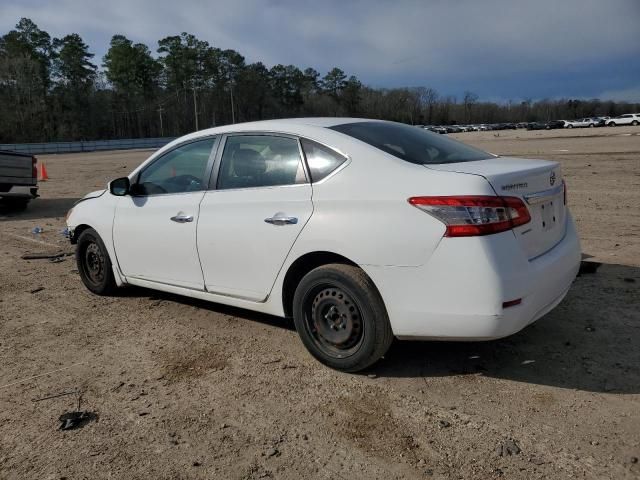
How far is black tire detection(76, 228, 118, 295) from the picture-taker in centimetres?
532

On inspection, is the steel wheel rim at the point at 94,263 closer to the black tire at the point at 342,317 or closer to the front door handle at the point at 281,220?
the front door handle at the point at 281,220

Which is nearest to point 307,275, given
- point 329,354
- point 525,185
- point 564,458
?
point 329,354

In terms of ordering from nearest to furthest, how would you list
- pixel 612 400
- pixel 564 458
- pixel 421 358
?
pixel 564 458, pixel 612 400, pixel 421 358

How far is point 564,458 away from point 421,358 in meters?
1.29

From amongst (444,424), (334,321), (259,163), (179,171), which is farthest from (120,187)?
(444,424)

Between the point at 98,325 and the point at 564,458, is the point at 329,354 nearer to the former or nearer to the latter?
the point at 564,458

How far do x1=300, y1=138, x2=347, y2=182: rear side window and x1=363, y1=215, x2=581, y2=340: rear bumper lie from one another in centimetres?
76

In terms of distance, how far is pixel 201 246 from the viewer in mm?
4215

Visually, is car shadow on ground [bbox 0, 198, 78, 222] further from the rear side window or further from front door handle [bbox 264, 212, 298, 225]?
the rear side window

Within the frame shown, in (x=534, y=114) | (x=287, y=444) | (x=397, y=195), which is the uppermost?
(x=534, y=114)

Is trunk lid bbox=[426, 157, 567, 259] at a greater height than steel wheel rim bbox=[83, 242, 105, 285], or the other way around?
trunk lid bbox=[426, 157, 567, 259]

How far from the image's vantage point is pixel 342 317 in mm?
3473

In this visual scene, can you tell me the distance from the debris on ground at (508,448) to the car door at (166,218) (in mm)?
2613

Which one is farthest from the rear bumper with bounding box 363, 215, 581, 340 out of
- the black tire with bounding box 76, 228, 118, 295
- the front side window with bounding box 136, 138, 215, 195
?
the black tire with bounding box 76, 228, 118, 295
